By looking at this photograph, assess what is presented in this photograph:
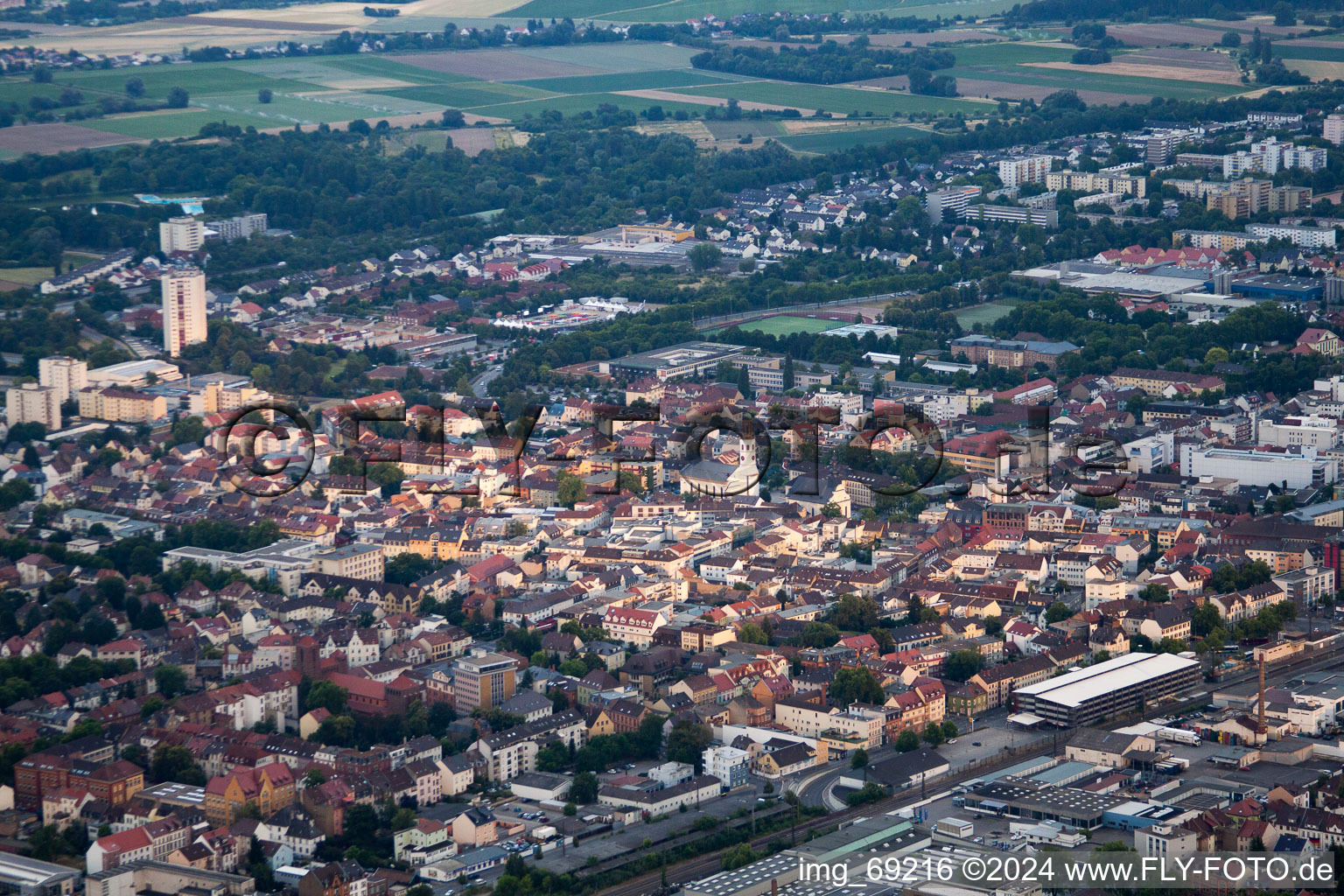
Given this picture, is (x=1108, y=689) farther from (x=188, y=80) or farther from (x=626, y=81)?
(x=626, y=81)

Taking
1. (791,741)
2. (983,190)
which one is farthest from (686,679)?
(983,190)

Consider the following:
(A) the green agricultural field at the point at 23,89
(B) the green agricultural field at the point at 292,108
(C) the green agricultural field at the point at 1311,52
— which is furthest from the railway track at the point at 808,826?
(C) the green agricultural field at the point at 1311,52

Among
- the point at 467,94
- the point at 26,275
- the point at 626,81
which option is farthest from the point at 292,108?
the point at 26,275

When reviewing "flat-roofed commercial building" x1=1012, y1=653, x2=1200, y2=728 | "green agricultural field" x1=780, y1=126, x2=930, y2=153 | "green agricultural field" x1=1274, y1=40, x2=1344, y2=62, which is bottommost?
"flat-roofed commercial building" x1=1012, y1=653, x2=1200, y2=728

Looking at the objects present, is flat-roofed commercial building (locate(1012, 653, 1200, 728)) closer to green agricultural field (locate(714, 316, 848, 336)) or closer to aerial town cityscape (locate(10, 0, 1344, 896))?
aerial town cityscape (locate(10, 0, 1344, 896))

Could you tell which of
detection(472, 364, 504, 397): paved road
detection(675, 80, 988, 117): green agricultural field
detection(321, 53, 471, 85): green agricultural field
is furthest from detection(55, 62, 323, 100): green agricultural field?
detection(472, 364, 504, 397): paved road

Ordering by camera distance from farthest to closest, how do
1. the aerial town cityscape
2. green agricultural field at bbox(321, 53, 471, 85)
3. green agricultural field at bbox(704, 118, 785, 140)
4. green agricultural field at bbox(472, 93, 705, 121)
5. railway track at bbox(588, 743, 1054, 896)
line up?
green agricultural field at bbox(321, 53, 471, 85)
green agricultural field at bbox(472, 93, 705, 121)
green agricultural field at bbox(704, 118, 785, 140)
the aerial town cityscape
railway track at bbox(588, 743, 1054, 896)

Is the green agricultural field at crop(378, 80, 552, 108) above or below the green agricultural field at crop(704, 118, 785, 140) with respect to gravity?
above
